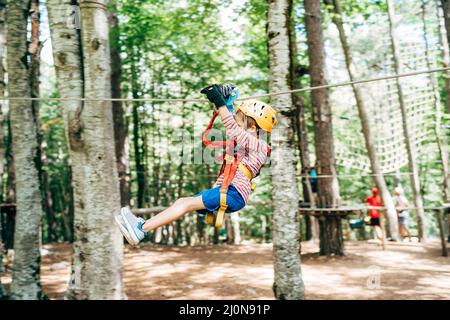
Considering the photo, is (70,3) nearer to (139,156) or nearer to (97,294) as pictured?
(97,294)

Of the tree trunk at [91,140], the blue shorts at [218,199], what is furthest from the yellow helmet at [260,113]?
the tree trunk at [91,140]

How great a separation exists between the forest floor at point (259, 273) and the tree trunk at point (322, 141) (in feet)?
1.15

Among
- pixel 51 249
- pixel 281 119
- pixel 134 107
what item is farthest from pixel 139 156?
pixel 281 119

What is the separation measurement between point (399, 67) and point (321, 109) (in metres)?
2.94

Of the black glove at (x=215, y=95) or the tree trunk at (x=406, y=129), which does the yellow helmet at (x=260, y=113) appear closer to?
the black glove at (x=215, y=95)

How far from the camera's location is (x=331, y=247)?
638cm

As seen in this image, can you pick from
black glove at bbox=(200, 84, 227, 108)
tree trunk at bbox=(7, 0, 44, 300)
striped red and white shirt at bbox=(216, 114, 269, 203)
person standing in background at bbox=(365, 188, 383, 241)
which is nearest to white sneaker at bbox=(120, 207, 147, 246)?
striped red and white shirt at bbox=(216, 114, 269, 203)

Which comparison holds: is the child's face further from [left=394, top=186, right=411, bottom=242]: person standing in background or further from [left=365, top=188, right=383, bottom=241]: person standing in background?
[left=394, top=186, right=411, bottom=242]: person standing in background

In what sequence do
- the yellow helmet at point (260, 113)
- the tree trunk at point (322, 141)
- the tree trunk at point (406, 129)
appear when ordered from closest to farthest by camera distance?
the yellow helmet at point (260, 113) < the tree trunk at point (322, 141) < the tree trunk at point (406, 129)

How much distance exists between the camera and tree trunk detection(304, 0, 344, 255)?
21.0ft

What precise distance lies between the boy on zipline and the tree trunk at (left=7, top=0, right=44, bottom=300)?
222 cm

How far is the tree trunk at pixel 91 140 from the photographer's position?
3102 millimetres

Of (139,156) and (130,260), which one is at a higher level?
(139,156)

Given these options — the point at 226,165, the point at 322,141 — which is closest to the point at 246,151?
the point at 226,165
